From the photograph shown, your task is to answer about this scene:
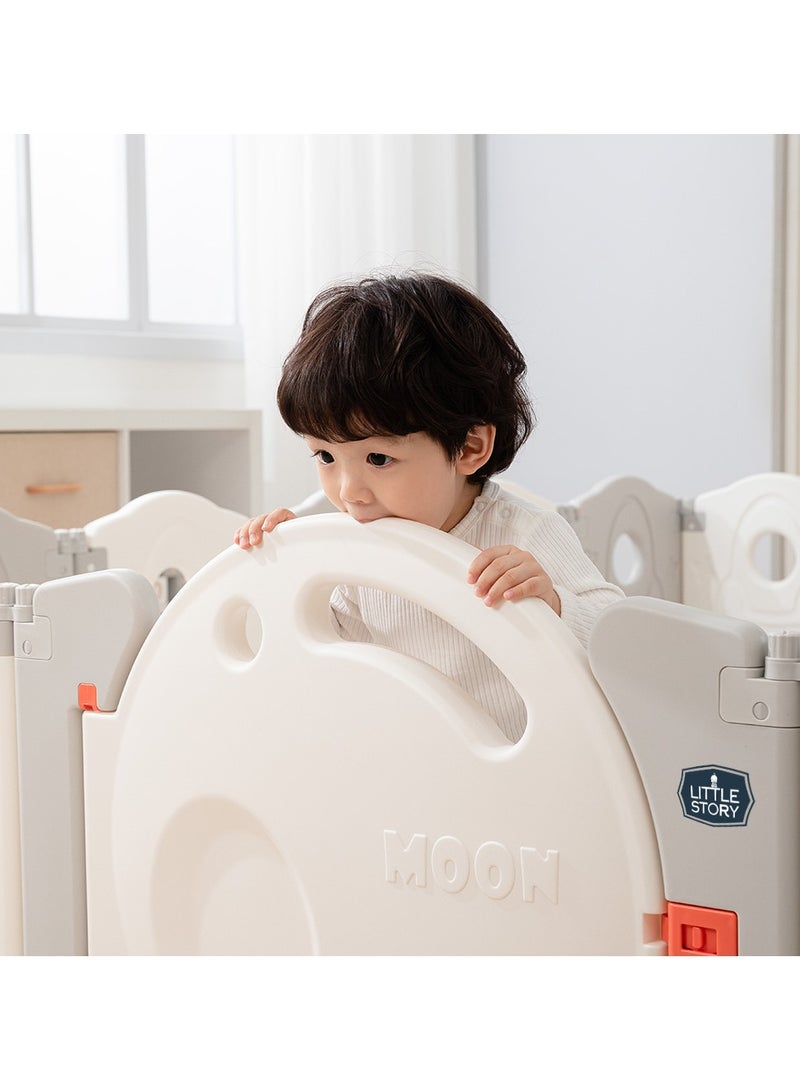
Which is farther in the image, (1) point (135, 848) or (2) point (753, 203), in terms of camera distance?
(2) point (753, 203)

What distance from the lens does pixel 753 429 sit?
8.04 ft

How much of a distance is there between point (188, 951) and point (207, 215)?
6.69ft

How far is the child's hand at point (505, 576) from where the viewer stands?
70cm

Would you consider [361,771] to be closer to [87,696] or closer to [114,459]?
[87,696]

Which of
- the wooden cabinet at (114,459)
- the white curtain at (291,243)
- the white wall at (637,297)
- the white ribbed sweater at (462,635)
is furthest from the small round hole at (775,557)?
the white ribbed sweater at (462,635)

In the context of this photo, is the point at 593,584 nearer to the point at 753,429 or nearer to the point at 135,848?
the point at 135,848

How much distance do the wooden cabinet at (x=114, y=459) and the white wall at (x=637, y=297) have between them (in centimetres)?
83

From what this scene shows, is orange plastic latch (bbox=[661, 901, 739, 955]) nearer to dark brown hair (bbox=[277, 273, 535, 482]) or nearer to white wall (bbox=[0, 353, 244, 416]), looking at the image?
dark brown hair (bbox=[277, 273, 535, 482])

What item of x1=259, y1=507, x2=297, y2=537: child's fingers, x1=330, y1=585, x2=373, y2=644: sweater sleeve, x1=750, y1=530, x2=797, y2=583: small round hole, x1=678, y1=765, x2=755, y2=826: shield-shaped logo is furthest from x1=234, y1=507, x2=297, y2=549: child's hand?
x1=750, y1=530, x2=797, y2=583: small round hole

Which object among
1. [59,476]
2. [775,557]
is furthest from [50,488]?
[775,557]

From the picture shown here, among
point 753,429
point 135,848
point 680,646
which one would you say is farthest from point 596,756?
point 753,429

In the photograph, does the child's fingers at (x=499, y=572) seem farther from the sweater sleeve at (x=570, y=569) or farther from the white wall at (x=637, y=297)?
the white wall at (x=637, y=297)

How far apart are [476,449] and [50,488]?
42.8 inches

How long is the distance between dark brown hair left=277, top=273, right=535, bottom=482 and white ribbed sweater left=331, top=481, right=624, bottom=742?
7 cm
